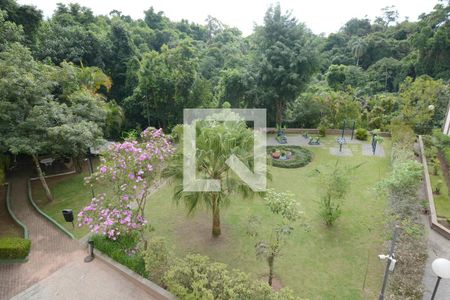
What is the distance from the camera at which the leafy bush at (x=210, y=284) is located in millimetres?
5863

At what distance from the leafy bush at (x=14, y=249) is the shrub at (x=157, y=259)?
4.60 m

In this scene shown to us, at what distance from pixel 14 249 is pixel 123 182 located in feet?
14.1

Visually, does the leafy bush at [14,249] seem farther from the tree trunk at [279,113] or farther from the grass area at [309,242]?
the tree trunk at [279,113]

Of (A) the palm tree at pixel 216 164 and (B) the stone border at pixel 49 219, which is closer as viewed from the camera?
(A) the palm tree at pixel 216 164

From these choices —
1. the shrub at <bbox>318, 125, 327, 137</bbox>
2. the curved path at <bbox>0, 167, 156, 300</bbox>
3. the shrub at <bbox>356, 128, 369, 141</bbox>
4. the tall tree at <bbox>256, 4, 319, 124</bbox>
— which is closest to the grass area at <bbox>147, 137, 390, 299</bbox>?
the curved path at <bbox>0, 167, 156, 300</bbox>

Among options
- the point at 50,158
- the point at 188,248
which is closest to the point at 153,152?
the point at 188,248

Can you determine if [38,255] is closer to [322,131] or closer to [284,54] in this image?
[284,54]

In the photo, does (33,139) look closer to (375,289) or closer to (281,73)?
(375,289)

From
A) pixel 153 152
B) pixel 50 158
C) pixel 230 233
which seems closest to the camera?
pixel 153 152

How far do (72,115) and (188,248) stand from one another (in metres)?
7.55

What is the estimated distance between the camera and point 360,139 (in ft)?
67.1

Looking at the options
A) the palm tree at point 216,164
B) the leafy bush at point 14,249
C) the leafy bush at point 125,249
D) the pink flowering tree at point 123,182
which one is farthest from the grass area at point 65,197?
the palm tree at point 216,164

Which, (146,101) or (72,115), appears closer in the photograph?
(72,115)

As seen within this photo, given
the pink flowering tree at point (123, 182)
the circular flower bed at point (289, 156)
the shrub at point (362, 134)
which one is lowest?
the circular flower bed at point (289, 156)
